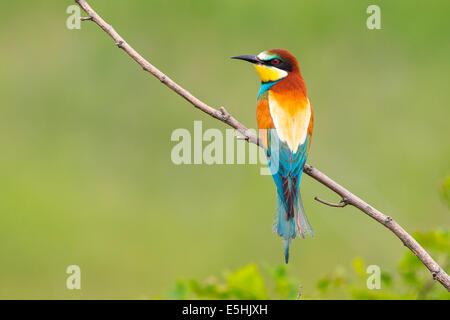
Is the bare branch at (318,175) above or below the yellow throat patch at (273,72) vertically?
below

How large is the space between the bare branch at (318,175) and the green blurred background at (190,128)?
1777mm

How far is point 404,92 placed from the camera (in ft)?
13.7

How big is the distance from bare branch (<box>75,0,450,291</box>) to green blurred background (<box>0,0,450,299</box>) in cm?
178

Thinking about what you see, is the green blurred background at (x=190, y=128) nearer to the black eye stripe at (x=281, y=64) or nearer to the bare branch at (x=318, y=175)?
the black eye stripe at (x=281, y=64)

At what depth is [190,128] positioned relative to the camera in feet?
12.1

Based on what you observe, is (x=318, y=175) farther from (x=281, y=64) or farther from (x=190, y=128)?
(x=190, y=128)

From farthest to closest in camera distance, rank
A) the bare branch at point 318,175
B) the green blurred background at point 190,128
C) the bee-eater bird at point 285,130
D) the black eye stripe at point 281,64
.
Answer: the green blurred background at point 190,128
the black eye stripe at point 281,64
the bee-eater bird at point 285,130
the bare branch at point 318,175

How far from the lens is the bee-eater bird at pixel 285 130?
1705mm

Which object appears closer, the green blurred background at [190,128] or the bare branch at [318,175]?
the bare branch at [318,175]

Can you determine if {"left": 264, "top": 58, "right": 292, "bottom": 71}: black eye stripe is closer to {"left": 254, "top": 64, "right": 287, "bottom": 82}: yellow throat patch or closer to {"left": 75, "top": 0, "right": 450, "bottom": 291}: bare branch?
{"left": 254, "top": 64, "right": 287, "bottom": 82}: yellow throat patch

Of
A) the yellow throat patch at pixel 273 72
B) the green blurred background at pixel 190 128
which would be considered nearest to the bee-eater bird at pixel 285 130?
the yellow throat patch at pixel 273 72

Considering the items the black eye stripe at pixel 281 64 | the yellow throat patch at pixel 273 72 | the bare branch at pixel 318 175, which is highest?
the black eye stripe at pixel 281 64

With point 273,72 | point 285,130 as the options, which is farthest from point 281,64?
point 285,130

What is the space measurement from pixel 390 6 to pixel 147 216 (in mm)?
2082
